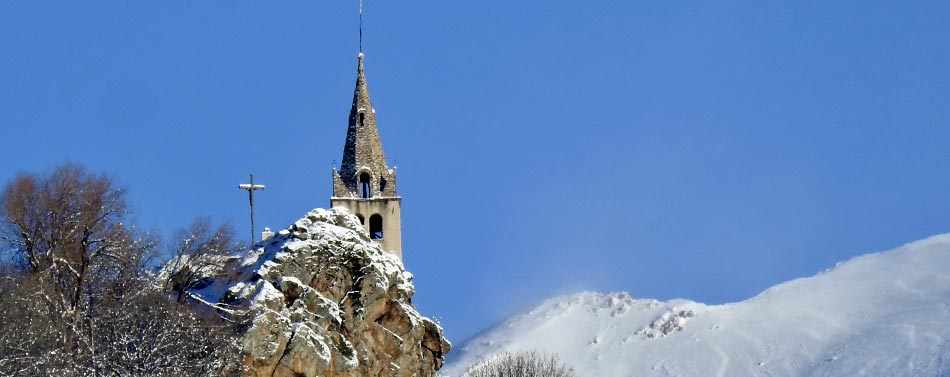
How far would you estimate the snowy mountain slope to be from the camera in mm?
115625

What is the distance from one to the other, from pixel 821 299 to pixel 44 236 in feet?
333

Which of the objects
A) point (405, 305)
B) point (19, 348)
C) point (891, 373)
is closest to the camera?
point (19, 348)

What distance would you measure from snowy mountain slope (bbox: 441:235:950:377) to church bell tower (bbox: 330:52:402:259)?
190ft

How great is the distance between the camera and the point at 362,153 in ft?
220

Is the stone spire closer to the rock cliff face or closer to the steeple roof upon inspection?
the steeple roof

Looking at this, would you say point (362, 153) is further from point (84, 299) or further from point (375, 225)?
point (84, 299)

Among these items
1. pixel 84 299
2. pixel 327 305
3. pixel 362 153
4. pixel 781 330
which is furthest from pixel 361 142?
pixel 781 330

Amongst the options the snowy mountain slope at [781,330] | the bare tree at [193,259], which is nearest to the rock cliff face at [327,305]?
the bare tree at [193,259]

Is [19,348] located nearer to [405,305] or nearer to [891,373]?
[405,305]

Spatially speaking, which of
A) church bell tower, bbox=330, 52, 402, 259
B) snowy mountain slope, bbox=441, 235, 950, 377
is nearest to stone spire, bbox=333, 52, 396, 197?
church bell tower, bbox=330, 52, 402, 259

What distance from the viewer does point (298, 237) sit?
49.8m

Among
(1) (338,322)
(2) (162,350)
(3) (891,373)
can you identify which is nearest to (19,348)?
(2) (162,350)

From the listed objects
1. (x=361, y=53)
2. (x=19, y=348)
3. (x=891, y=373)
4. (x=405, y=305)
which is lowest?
(x=19, y=348)

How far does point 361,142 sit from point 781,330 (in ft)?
233
